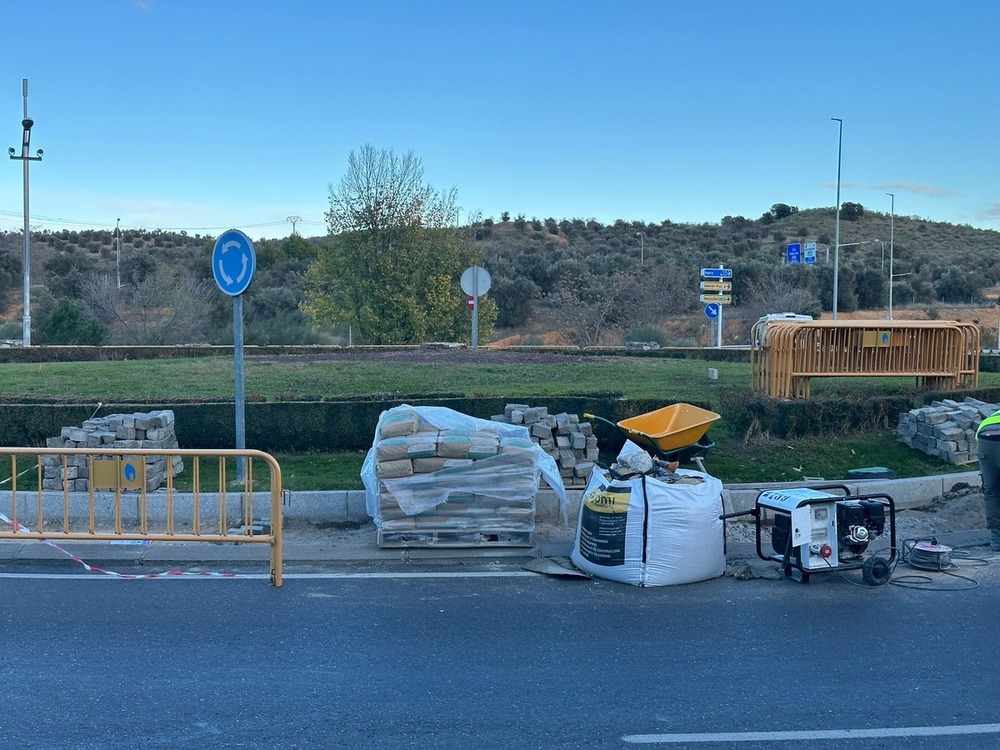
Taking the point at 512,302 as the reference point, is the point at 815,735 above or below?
below

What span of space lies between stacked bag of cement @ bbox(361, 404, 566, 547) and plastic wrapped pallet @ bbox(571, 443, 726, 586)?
1.03 m

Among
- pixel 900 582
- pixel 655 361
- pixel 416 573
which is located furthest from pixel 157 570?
pixel 655 361

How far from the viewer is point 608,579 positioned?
7.28 metres

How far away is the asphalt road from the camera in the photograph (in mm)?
4520

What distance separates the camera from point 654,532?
281 inches

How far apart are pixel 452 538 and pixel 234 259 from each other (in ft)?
12.4

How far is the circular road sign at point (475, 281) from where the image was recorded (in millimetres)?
20834

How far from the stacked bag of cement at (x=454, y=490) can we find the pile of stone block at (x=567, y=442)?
1728mm

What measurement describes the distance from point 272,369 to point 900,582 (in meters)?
12.3

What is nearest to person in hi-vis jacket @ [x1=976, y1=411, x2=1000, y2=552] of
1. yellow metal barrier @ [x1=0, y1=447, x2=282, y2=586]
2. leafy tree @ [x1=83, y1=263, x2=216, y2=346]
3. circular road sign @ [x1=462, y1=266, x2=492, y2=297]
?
yellow metal barrier @ [x1=0, y1=447, x2=282, y2=586]

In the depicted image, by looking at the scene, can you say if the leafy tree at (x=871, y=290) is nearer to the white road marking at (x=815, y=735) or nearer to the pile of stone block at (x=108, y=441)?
the pile of stone block at (x=108, y=441)

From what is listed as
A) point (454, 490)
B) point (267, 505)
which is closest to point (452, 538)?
point (454, 490)

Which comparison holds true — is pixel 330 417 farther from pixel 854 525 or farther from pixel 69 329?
pixel 69 329

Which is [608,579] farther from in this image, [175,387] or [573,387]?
[175,387]
